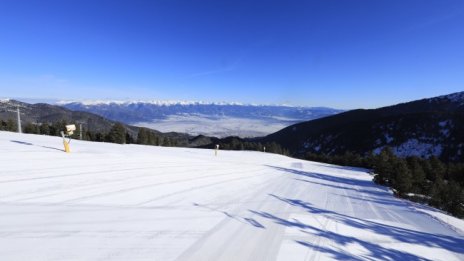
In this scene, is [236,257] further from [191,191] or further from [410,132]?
[410,132]

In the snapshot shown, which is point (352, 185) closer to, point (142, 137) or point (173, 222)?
point (173, 222)

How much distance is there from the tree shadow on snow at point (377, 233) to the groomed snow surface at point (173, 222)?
0.03 meters

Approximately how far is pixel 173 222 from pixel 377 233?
5674 mm

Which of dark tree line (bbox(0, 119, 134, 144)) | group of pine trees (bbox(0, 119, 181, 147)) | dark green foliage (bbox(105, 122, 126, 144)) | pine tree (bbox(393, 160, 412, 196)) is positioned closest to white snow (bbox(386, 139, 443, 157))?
group of pine trees (bbox(0, 119, 181, 147))

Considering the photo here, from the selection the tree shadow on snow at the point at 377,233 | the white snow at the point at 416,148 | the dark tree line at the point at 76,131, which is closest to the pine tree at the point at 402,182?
the tree shadow on snow at the point at 377,233

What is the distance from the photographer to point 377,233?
344 inches

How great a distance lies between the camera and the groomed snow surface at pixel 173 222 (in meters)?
6.04

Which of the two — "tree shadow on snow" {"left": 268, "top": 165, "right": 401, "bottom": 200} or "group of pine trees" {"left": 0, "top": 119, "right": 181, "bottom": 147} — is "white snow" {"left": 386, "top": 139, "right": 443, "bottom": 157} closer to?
"group of pine trees" {"left": 0, "top": 119, "right": 181, "bottom": 147}

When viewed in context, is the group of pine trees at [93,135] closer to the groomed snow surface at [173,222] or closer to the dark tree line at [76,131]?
the dark tree line at [76,131]

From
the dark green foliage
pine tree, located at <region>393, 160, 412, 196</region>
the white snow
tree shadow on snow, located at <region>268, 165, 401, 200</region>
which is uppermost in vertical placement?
the dark green foliage

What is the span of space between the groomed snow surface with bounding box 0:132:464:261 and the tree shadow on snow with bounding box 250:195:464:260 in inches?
1.2

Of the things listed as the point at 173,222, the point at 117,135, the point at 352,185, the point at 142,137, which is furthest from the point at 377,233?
the point at 142,137

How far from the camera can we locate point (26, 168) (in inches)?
429

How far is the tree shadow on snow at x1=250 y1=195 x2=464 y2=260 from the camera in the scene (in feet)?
22.9
